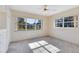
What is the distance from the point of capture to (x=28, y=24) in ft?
23.6

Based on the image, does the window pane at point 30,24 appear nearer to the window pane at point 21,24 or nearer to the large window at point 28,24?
the large window at point 28,24

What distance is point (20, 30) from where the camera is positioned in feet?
21.6

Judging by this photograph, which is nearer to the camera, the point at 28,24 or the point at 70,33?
the point at 70,33

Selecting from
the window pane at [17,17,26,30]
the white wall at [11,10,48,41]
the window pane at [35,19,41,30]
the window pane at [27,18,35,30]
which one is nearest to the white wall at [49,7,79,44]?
the white wall at [11,10,48,41]

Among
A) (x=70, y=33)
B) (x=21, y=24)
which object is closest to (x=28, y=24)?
(x=21, y=24)

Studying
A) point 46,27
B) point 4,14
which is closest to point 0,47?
point 4,14

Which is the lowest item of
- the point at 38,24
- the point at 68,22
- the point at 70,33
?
the point at 70,33

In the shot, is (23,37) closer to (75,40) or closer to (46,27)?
(46,27)

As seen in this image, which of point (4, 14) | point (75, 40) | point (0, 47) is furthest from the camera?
point (75, 40)

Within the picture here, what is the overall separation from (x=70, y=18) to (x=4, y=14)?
14.5ft

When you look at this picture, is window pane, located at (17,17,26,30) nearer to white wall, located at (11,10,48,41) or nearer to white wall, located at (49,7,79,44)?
white wall, located at (11,10,48,41)

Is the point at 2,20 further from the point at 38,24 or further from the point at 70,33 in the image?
the point at 38,24

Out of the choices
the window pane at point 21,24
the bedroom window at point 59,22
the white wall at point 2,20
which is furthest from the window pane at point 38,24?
the white wall at point 2,20

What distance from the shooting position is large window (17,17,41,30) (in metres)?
6.54
